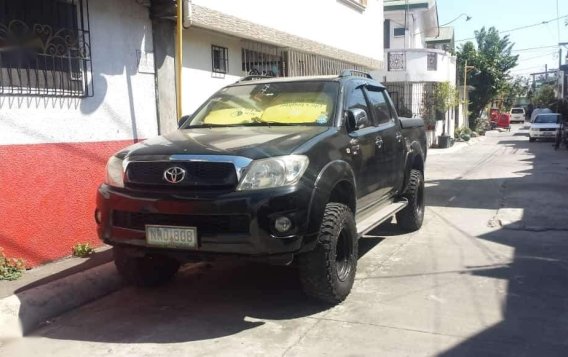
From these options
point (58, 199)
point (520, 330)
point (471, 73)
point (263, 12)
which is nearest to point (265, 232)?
point (520, 330)

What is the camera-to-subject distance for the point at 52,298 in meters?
4.66

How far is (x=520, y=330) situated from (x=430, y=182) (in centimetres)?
890

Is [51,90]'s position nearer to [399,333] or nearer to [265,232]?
[265,232]

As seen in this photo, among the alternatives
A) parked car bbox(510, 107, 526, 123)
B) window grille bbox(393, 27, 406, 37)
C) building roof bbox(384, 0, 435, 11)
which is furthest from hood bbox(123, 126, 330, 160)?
parked car bbox(510, 107, 526, 123)

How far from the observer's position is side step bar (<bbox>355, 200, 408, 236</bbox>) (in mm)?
5164

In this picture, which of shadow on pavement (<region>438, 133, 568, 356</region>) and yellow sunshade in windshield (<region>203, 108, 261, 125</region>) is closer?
shadow on pavement (<region>438, 133, 568, 356</region>)

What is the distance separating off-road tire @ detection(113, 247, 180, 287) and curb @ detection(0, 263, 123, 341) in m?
0.29

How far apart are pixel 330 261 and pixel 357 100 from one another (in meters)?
2.02

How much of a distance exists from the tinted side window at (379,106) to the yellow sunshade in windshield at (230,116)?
146 cm

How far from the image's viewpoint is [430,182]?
502 inches

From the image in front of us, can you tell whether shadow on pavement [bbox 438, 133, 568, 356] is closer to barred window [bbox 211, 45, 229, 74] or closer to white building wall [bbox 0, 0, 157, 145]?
white building wall [bbox 0, 0, 157, 145]

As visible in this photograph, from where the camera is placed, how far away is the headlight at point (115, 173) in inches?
173

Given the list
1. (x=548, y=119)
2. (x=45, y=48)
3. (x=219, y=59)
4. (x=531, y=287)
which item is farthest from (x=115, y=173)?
(x=548, y=119)

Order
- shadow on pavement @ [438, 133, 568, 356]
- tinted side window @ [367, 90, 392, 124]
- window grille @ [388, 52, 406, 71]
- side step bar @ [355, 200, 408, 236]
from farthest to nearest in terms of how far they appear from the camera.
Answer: window grille @ [388, 52, 406, 71] → tinted side window @ [367, 90, 392, 124] → side step bar @ [355, 200, 408, 236] → shadow on pavement @ [438, 133, 568, 356]
